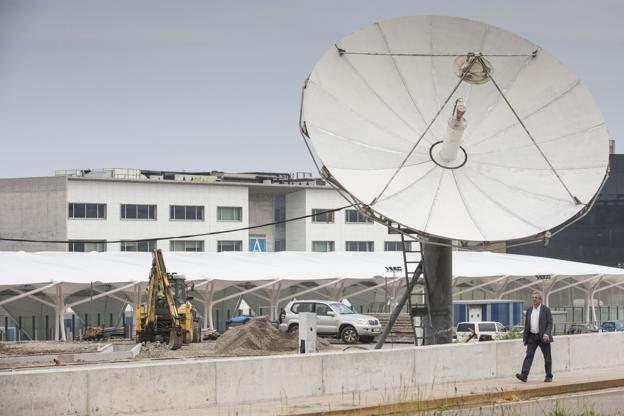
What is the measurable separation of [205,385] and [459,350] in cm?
691

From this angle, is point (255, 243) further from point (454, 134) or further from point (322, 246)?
point (454, 134)

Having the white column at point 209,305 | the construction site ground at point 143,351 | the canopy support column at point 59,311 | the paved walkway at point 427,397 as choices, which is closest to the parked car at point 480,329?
the construction site ground at point 143,351

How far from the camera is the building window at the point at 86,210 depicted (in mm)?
94750

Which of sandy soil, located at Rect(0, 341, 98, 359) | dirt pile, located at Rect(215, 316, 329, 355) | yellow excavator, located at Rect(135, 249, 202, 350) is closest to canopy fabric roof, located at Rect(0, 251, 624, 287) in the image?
sandy soil, located at Rect(0, 341, 98, 359)

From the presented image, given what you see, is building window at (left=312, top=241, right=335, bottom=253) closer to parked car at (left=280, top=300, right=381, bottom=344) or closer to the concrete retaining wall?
parked car at (left=280, top=300, right=381, bottom=344)

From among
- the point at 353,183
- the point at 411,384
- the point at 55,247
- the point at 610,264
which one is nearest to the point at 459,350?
the point at 411,384

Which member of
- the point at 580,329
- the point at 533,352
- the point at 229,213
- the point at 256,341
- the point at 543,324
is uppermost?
the point at 229,213

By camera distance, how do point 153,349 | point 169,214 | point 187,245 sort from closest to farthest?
point 153,349 → point 169,214 → point 187,245

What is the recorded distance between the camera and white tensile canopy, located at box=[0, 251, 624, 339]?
60875 mm

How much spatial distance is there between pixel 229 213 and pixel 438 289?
7457 centimetres

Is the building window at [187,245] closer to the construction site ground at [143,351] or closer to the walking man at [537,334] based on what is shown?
the construction site ground at [143,351]

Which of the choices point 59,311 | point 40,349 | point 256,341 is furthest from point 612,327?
point 40,349

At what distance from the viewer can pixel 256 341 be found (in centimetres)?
4688

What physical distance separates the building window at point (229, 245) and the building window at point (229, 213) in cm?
222
